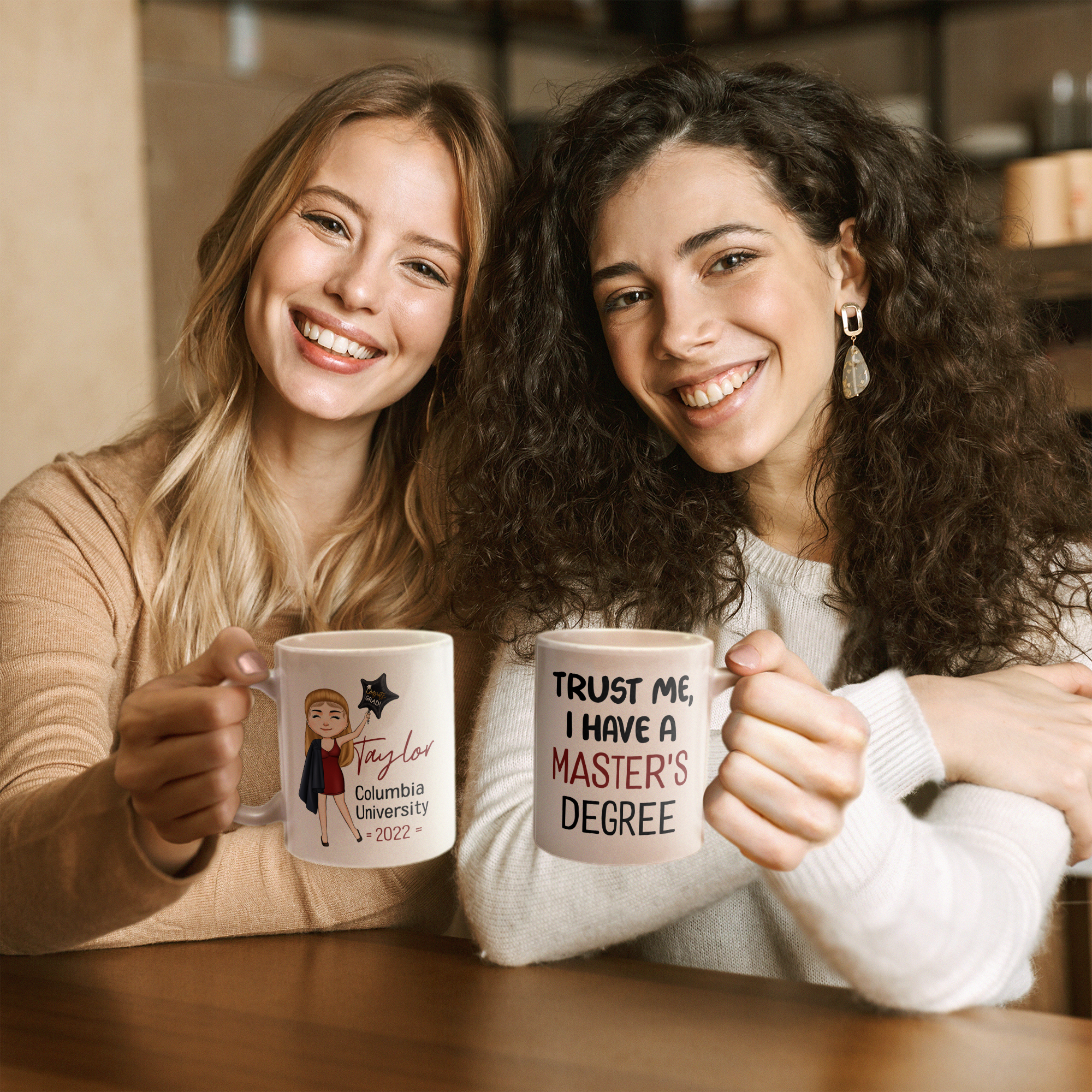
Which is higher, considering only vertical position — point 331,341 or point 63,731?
point 331,341

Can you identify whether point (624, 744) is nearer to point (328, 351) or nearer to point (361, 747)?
point (361, 747)

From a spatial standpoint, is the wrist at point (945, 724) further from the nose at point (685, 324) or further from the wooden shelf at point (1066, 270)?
the wooden shelf at point (1066, 270)

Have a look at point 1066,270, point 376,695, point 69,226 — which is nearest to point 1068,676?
point 376,695

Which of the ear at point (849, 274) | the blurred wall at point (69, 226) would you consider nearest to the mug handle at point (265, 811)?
the ear at point (849, 274)

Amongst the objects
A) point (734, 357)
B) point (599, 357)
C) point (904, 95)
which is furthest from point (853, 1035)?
point (904, 95)

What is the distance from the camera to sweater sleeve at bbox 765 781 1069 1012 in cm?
77

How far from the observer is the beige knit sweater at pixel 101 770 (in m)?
0.87

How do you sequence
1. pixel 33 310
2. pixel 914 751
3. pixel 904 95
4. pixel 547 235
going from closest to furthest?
pixel 914 751 < pixel 547 235 < pixel 33 310 < pixel 904 95

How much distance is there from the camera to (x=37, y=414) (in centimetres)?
234

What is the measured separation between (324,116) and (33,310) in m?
1.26

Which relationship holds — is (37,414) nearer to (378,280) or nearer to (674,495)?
(378,280)

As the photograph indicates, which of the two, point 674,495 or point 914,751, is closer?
point 914,751

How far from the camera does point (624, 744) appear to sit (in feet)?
2.36

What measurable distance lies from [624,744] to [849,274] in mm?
726
